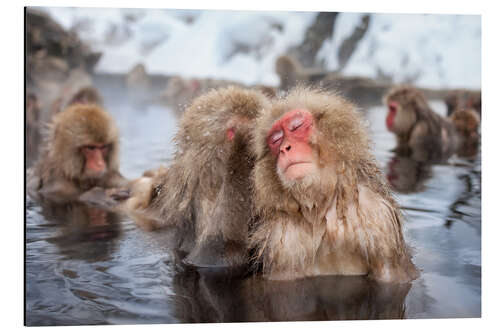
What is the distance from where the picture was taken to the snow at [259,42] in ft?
12.2

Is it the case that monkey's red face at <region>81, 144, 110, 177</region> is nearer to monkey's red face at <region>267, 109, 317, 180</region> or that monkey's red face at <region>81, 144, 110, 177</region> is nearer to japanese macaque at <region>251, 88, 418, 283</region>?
japanese macaque at <region>251, 88, 418, 283</region>

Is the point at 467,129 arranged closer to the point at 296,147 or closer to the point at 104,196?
the point at 296,147

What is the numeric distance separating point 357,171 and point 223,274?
789 mm

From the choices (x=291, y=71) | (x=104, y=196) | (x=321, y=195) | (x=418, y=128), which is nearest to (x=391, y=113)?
(x=418, y=128)

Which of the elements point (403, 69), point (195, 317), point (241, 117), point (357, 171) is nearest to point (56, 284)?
point (195, 317)

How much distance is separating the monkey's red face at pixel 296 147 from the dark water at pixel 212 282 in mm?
523

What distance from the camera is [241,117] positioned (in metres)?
3.10

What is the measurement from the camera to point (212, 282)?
120 inches

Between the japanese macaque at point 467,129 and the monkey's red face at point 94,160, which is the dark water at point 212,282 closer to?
the japanese macaque at point 467,129

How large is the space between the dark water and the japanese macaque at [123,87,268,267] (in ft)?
0.49

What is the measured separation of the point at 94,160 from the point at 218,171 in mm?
2031

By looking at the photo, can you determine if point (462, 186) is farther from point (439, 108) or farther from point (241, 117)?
point (241, 117)

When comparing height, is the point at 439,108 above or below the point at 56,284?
above

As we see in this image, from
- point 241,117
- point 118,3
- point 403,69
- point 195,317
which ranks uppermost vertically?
point 118,3
